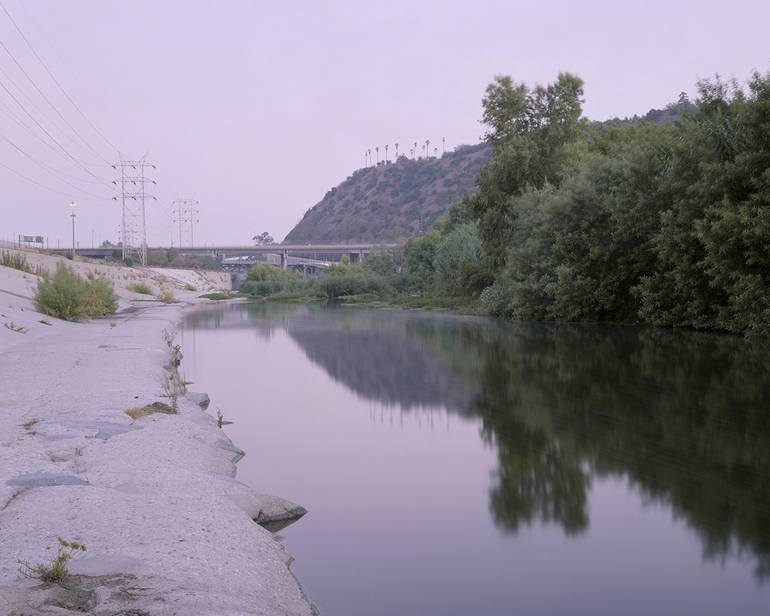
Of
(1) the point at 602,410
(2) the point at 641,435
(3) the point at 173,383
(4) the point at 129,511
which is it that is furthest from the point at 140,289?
(4) the point at 129,511

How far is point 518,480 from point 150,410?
495 cm

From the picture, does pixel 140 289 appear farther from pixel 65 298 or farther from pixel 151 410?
pixel 151 410

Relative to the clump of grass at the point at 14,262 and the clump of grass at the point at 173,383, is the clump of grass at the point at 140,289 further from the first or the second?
the clump of grass at the point at 173,383

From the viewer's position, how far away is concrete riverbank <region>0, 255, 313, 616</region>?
4.46 metres

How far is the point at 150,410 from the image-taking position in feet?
34.2

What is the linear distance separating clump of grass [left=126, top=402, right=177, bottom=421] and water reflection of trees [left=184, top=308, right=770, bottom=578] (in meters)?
4.02

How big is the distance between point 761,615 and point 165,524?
391cm

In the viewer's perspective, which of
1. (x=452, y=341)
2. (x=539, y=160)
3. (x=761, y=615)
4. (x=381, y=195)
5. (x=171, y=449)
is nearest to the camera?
(x=761, y=615)

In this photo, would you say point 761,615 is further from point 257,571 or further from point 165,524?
point 165,524

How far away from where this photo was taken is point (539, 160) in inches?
1638

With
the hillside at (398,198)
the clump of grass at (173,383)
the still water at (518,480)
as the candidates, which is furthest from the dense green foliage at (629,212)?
the hillside at (398,198)

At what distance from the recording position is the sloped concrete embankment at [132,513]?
4.46 metres

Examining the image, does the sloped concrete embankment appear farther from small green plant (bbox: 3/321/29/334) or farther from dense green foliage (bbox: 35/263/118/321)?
dense green foliage (bbox: 35/263/118/321)

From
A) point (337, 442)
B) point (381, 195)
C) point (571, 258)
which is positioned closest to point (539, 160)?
point (571, 258)
